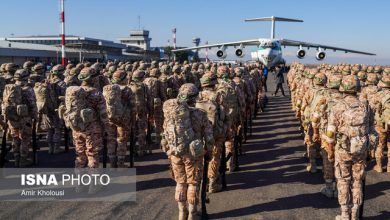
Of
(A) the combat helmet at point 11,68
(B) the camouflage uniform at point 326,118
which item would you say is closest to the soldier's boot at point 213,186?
(B) the camouflage uniform at point 326,118

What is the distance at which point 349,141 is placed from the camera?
5.43 metres

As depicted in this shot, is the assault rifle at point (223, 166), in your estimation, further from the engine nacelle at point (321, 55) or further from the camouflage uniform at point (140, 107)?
the engine nacelle at point (321, 55)

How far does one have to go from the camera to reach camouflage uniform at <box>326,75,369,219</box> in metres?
5.34

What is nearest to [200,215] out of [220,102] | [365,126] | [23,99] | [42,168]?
[220,102]

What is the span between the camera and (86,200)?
22.7 ft

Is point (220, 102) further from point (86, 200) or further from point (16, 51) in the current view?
point (16, 51)

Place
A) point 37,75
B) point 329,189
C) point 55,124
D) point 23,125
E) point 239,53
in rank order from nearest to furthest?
point 329,189 < point 23,125 < point 55,124 < point 37,75 < point 239,53

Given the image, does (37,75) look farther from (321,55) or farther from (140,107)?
(321,55)

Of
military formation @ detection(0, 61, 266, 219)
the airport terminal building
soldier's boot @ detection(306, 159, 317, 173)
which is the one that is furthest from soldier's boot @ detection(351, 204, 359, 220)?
the airport terminal building

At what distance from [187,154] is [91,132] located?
8.16ft

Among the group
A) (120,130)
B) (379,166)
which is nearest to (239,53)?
(379,166)

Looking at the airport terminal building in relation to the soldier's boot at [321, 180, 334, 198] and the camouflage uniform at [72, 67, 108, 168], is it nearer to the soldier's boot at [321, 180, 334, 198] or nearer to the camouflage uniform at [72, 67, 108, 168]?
the camouflage uniform at [72, 67, 108, 168]

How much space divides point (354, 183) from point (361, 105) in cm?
118

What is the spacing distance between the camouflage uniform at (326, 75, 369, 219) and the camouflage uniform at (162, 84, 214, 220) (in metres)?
1.94
